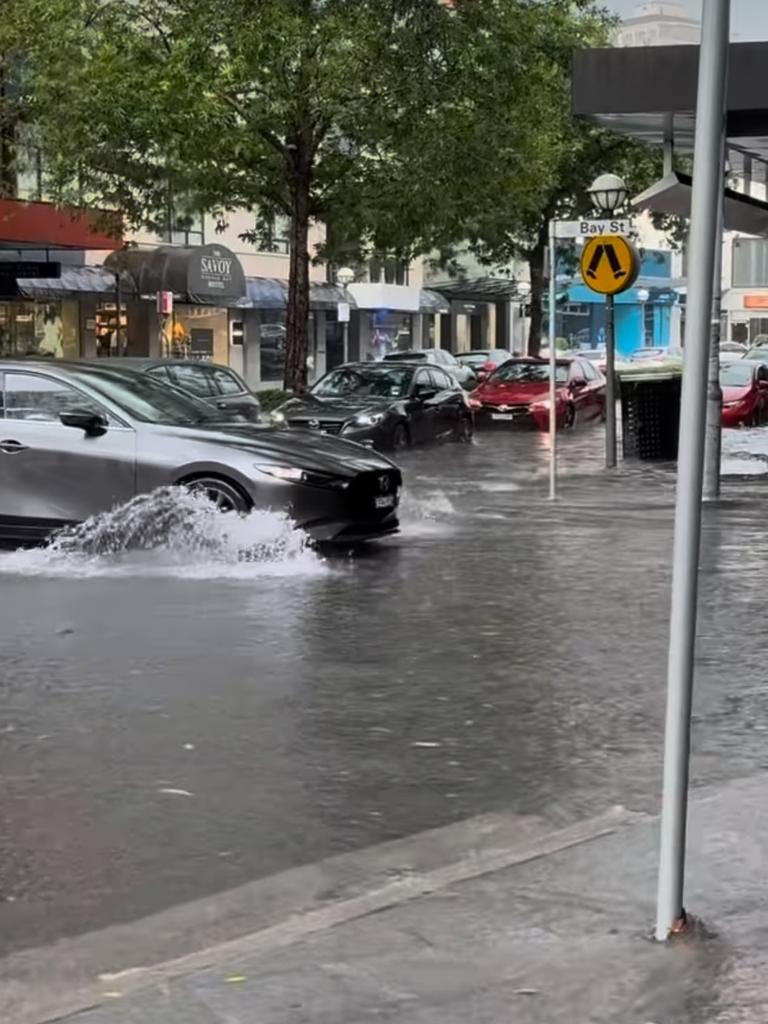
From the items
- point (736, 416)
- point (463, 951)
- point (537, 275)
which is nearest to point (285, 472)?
point (463, 951)

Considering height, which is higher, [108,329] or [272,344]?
[108,329]

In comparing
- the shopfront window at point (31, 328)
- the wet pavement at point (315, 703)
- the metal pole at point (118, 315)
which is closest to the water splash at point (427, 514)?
the wet pavement at point (315, 703)

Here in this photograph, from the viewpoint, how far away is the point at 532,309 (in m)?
40.8

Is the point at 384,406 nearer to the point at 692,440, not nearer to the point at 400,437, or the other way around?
the point at 400,437

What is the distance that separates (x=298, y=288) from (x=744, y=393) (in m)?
9.67

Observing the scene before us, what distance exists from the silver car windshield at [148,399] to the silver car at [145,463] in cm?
2

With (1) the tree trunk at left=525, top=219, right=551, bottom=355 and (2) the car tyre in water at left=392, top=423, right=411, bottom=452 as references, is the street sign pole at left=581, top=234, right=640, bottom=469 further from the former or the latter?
(1) the tree trunk at left=525, top=219, right=551, bottom=355

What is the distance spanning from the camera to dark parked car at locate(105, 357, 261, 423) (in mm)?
18391

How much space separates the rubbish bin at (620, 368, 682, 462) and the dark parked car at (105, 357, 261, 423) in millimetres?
5459

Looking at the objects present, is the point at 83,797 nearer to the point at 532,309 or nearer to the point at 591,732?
the point at 591,732

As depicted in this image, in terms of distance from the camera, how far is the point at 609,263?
17.0m

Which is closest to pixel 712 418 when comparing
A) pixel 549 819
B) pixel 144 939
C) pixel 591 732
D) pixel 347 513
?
pixel 347 513

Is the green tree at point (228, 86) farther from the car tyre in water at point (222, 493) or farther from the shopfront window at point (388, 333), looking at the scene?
the shopfront window at point (388, 333)

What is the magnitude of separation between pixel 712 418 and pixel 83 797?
11187mm
